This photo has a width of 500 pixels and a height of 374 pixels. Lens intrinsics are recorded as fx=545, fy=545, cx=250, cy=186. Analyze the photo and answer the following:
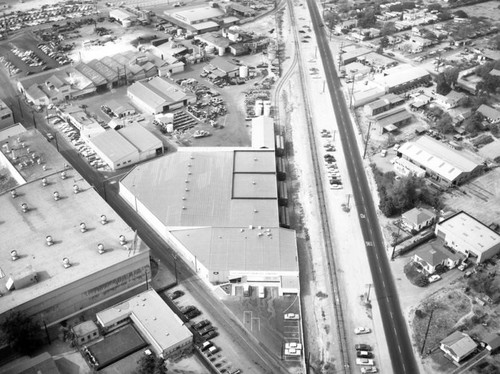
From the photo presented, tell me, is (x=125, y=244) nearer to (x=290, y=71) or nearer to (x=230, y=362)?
(x=230, y=362)

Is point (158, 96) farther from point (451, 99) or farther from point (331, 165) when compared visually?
point (451, 99)

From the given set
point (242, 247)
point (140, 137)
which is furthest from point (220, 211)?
point (140, 137)

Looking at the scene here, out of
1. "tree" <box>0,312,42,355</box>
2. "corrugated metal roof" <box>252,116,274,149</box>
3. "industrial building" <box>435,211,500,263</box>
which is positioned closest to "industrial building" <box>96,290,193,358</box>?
"tree" <box>0,312,42,355</box>

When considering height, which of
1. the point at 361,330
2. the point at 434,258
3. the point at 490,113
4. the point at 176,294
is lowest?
the point at 176,294

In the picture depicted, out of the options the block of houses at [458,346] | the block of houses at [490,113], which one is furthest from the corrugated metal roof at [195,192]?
the block of houses at [490,113]

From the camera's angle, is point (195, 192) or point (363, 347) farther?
point (195, 192)

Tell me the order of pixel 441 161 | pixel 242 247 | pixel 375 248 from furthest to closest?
1. pixel 441 161
2. pixel 375 248
3. pixel 242 247

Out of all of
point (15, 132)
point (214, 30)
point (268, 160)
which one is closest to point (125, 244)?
point (268, 160)
